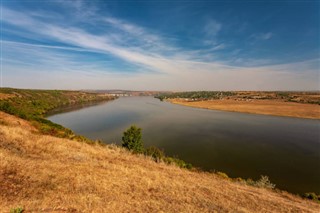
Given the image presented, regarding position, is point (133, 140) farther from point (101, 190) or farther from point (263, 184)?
point (101, 190)

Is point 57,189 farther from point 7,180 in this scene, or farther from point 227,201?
point 227,201

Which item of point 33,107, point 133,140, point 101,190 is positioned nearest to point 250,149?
point 133,140

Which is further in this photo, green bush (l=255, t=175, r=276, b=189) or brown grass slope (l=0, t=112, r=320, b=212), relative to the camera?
green bush (l=255, t=175, r=276, b=189)

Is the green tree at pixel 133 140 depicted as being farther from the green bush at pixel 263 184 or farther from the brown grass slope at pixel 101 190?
the brown grass slope at pixel 101 190

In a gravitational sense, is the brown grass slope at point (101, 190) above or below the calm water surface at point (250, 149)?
above

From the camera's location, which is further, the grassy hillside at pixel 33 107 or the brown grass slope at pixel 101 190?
the grassy hillside at pixel 33 107

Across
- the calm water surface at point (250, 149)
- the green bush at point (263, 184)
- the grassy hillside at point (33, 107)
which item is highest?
the grassy hillside at point (33, 107)

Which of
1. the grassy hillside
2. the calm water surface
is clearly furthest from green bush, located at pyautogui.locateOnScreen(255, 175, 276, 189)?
the grassy hillside

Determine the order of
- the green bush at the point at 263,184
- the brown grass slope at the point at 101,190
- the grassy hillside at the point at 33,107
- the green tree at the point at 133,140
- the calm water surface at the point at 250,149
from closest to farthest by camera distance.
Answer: the brown grass slope at the point at 101,190, the green bush at the point at 263,184, the calm water surface at the point at 250,149, the grassy hillside at the point at 33,107, the green tree at the point at 133,140

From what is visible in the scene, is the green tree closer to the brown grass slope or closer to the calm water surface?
the calm water surface

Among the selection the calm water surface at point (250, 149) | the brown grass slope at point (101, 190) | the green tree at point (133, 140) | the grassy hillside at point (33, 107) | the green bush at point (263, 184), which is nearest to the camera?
the brown grass slope at point (101, 190)

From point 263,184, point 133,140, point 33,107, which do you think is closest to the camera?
point 263,184

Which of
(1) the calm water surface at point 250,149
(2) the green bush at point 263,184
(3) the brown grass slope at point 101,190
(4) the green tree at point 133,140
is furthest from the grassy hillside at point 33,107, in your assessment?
(2) the green bush at point 263,184

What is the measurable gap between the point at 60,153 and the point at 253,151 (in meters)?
28.9
